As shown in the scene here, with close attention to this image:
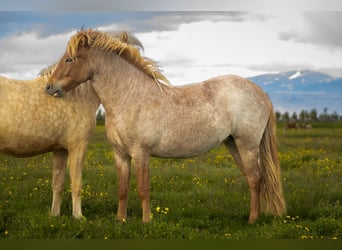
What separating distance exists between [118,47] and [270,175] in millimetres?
3501

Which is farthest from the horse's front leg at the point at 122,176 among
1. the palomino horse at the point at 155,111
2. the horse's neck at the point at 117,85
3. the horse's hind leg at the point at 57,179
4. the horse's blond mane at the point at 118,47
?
the horse's blond mane at the point at 118,47

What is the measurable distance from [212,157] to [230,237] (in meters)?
7.75

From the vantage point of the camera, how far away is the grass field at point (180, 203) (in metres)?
6.26

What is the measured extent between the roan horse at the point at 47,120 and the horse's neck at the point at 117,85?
0.61 meters

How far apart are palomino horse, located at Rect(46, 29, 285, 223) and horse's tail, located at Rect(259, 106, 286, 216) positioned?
18 mm

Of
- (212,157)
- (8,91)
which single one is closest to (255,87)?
(8,91)

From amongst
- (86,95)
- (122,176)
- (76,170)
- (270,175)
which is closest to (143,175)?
(122,176)

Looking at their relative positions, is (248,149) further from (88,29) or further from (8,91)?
(8,91)

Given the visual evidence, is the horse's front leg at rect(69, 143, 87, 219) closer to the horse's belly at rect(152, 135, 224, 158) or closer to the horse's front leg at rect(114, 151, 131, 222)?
the horse's front leg at rect(114, 151, 131, 222)

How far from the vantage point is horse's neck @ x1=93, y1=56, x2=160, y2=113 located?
6.52 metres

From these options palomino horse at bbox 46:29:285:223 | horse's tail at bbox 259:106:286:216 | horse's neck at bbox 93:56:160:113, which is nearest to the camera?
palomino horse at bbox 46:29:285:223

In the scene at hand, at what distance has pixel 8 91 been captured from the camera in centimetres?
674

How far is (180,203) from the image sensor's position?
26.3 ft

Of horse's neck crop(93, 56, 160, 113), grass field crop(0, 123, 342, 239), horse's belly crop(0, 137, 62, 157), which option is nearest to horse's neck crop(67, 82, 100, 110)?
horse's neck crop(93, 56, 160, 113)
